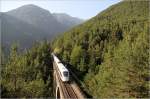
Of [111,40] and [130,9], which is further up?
[130,9]

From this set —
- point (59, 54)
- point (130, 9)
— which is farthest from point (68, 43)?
point (130, 9)

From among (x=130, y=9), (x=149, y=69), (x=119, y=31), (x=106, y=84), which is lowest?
(x=106, y=84)

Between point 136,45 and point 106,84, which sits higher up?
point 136,45

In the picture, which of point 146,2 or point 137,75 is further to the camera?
point 146,2

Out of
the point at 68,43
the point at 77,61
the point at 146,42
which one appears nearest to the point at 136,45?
the point at 146,42

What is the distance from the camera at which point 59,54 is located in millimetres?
93438

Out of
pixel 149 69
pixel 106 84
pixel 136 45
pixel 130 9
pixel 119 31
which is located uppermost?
pixel 130 9

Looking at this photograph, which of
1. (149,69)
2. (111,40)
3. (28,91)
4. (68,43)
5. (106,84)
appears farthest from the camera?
(68,43)

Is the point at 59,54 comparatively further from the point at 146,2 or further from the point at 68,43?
the point at 146,2

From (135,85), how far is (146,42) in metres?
5.00

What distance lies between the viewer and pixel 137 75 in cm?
3100

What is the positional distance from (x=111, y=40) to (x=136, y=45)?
60066mm

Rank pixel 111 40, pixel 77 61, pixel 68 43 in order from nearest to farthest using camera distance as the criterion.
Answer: pixel 77 61, pixel 111 40, pixel 68 43

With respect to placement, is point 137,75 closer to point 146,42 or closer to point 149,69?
point 149,69
